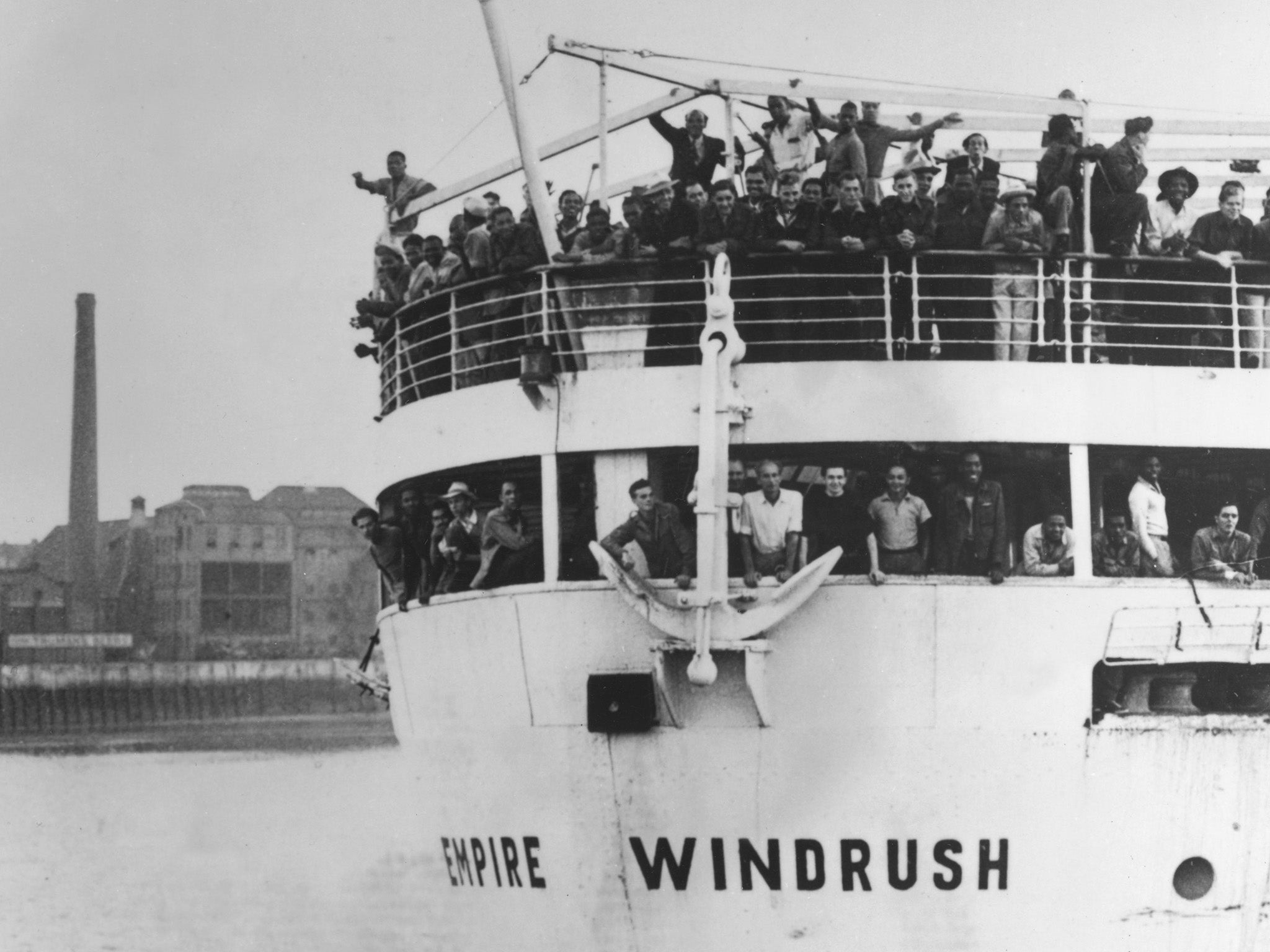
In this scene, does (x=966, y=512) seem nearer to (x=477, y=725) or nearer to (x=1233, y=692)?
(x=1233, y=692)

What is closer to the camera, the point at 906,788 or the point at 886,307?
the point at 906,788

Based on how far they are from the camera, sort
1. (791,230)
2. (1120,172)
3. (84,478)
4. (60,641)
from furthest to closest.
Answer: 1. (60,641)
2. (84,478)
3. (1120,172)
4. (791,230)

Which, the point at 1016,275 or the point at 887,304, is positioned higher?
the point at 1016,275

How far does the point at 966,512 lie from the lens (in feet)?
45.3

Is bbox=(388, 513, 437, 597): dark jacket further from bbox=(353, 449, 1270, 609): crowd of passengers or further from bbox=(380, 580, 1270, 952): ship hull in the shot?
bbox=(380, 580, 1270, 952): ship hull

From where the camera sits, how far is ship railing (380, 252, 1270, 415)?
564 inches

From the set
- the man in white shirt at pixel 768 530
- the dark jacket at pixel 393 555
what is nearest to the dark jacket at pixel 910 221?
the man in white shirt at pixel 768 530

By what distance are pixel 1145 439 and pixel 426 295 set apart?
19.0ft

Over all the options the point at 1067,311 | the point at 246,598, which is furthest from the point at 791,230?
the point at 246,598

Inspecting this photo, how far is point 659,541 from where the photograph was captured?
45.9 feet

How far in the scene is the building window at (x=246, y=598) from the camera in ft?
211

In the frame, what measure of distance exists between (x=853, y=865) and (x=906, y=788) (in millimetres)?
649

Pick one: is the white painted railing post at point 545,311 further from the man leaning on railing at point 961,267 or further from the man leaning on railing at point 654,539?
the man leaning on railing at point 961,267

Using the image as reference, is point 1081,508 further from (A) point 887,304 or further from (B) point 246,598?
(B) point 246,598
